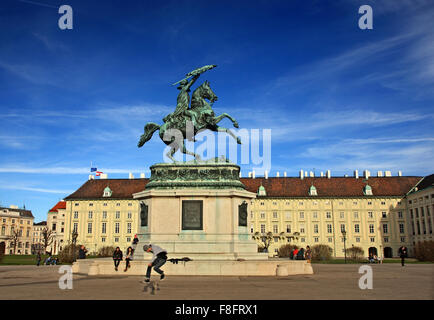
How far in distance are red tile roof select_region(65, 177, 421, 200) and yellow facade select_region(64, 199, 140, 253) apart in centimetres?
173

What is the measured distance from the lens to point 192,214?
2036 cm

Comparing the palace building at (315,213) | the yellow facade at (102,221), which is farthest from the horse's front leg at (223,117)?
the yellow facade at (102,221)

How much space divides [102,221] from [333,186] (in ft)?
172

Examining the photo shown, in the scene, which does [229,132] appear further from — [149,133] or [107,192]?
[107,192]

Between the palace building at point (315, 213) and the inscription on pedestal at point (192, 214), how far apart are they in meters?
66.8

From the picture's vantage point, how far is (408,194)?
3398 inches

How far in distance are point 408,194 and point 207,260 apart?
7938cm

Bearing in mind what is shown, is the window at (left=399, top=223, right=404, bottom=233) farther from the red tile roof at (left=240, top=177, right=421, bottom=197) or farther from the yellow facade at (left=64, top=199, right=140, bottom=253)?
the yellow facade at (left=64, top=199, right=140, bottom=253)
